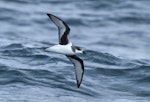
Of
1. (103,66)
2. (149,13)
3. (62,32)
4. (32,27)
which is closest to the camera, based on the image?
(62,32)

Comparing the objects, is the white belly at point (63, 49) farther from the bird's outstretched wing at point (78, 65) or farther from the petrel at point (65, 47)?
the bird's outstretched wing at point (78, 65)

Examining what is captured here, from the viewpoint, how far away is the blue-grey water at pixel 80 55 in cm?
1756

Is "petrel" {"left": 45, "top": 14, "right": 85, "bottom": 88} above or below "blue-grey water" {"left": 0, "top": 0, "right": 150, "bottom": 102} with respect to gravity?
above

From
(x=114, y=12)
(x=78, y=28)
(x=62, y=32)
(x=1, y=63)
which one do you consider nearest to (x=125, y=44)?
(x=78, y=28)

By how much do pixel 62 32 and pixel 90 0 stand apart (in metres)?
15.9

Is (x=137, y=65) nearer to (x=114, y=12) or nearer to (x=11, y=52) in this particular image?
(x=11, y=52)

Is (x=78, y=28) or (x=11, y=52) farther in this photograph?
(x=78, y=28)

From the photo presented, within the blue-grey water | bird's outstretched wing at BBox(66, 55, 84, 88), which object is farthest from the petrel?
the blue-grey water

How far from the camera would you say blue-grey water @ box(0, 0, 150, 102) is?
17.6 metres

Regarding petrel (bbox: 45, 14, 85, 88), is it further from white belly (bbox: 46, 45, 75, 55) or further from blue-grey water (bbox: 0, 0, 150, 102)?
blue-grey water (bbox: 0, 0, 150, 102)

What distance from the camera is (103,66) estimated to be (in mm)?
20406

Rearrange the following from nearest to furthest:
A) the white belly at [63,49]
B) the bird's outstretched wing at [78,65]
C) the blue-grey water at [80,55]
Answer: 1. the white belly at [63,49]
2. the bird's outstretched wing at [78,65]
3. the blue-grey water at [80,55]

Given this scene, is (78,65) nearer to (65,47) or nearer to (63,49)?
(65,47)

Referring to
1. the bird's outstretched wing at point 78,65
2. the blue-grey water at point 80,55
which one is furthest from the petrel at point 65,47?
the blue-grey water at point 80,55
